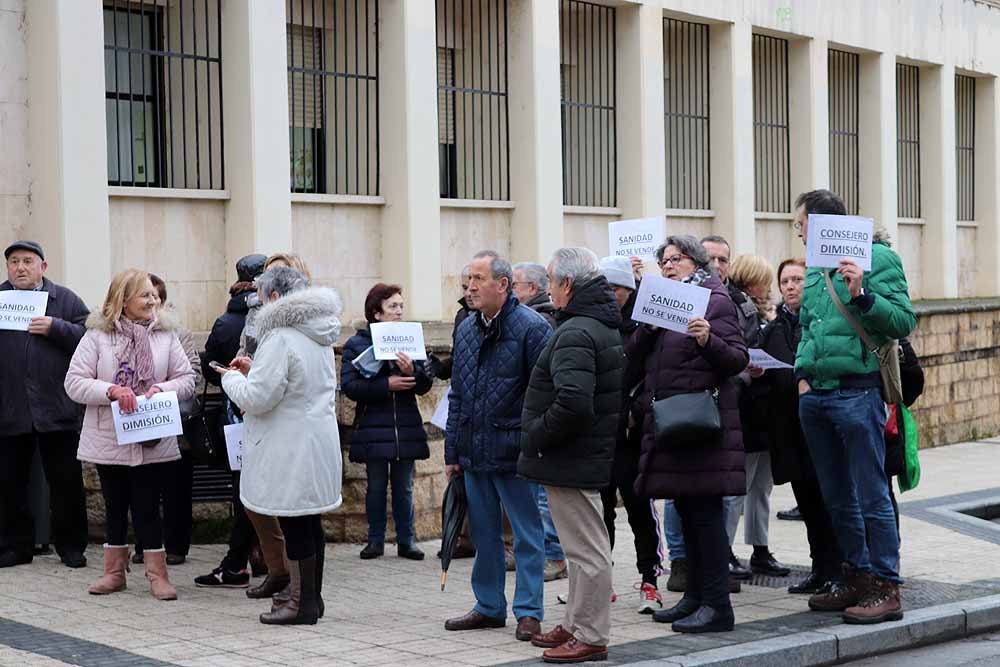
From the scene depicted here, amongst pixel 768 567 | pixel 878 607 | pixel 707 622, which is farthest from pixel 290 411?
pixel 768 567

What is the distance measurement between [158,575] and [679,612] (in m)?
2.90

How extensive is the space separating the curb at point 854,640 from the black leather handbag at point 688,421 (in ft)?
3.28

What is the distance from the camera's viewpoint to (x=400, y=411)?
1081cm

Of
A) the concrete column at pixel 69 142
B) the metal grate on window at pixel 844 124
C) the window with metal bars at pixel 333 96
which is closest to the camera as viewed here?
the concrete column at pixel 69 142

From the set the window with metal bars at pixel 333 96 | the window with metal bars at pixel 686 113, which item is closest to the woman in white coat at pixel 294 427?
the window with metal bars at pixel 333 96

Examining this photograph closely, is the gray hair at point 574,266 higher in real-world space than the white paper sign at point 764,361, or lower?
higher

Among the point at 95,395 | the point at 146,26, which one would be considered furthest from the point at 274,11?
the point at 95,395

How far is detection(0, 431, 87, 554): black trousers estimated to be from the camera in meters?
10.3

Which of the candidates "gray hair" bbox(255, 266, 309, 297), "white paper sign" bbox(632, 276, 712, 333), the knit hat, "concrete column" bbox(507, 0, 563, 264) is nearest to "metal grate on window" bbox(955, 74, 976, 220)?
"concrete column" bbox(507, 0, 563, 264)

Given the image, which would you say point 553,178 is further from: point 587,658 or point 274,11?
point 587,658

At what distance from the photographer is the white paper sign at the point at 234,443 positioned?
939cm

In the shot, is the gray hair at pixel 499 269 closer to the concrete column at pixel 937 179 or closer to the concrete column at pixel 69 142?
the concrete column at pixel 69 142

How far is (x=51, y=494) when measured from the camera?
10.4m

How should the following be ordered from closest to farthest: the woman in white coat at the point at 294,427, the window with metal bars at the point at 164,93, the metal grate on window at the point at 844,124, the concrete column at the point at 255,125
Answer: the woman in white coat at the point at 294,427
the window with metal bars at the point at 164,93
the concrete column at the point at 255,125
the metal grate on window at the point at 844,124
